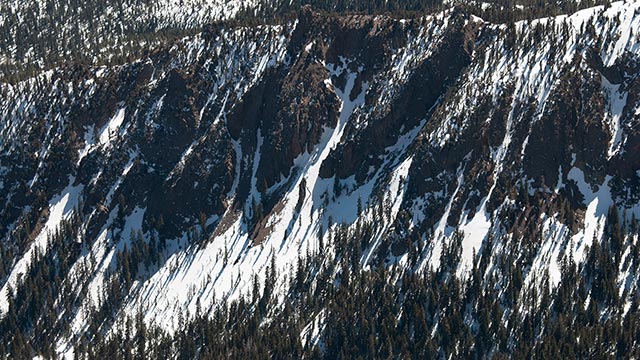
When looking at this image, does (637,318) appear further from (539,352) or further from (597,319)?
(539,352)

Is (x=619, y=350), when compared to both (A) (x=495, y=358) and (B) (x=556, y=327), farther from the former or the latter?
(A) (x=495, y=358)

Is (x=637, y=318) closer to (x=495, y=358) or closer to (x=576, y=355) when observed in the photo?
(x=576, y=355)

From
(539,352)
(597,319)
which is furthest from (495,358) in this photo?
(597,319)

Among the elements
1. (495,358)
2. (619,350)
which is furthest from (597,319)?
(495,358)

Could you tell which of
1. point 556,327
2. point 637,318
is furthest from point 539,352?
point 637,318

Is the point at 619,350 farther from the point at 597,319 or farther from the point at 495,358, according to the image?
the point at 495,358
